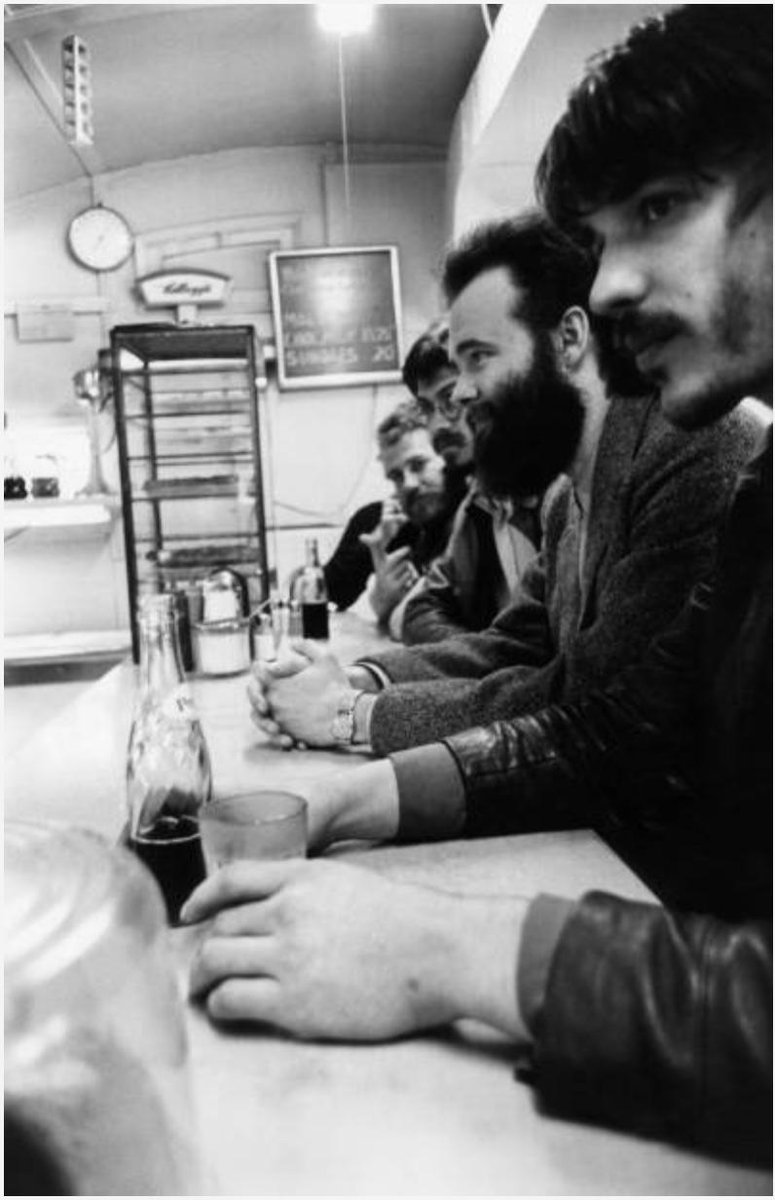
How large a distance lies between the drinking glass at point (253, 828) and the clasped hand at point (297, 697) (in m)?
0.64

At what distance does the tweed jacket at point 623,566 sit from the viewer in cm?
135

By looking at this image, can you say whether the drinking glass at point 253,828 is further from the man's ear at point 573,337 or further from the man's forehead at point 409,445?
the man's forehead at point 409,445

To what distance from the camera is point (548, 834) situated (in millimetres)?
1084

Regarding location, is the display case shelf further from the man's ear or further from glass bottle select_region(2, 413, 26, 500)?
the man's ear

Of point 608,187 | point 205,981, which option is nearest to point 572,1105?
point 205,981

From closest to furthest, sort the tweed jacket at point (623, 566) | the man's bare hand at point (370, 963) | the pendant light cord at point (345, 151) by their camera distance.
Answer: the man's bare hand at point (370, 963), the tweed jacket at point (623, 566), the pendant light cord at point (345, 151)

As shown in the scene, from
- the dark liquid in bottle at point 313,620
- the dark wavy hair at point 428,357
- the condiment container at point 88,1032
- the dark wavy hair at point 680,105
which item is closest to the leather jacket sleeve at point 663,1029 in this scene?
the condiment container at point 88,1032

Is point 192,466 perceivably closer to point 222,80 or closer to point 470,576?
point 222,80

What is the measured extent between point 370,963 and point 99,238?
214 inches

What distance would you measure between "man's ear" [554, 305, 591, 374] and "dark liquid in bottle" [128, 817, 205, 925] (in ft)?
4.48

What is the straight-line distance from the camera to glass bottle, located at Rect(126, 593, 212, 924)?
92cm

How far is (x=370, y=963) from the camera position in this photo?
0.66 meters

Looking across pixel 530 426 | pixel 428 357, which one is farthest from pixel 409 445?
pixel 530 426

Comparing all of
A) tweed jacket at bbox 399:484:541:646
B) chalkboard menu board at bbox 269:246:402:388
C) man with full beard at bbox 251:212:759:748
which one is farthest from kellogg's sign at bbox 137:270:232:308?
man with full beard at bbox 251:212:759:748
